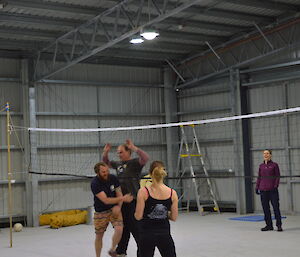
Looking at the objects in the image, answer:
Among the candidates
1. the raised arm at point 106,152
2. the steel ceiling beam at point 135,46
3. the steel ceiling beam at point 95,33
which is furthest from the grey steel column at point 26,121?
the raised arm at point 106,152

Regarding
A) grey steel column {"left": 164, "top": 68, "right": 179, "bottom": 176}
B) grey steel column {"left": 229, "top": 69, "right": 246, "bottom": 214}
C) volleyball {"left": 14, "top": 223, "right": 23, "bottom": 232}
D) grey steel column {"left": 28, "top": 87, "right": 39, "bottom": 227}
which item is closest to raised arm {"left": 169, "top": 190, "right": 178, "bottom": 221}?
volleyball {"left": 14, "top": 223, "right": 23, "bottom": 232}

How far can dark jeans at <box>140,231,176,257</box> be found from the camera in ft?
18.0

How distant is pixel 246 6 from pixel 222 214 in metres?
5.85

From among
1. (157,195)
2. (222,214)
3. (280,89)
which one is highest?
(280,89)

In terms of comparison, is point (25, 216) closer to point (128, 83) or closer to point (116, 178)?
point (128, 83)

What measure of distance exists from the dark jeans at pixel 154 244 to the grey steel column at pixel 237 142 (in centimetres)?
→ 1000

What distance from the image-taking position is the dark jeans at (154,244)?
550cm

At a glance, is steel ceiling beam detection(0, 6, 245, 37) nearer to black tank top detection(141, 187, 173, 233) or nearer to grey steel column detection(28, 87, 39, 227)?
grey steel column detection(28, 87, 39, 227)

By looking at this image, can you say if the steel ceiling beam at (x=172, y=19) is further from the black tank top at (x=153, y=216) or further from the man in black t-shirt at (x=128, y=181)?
the black tank top at (x=153, y=216)

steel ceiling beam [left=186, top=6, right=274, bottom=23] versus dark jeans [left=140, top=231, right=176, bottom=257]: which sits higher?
steel ceiling beam [left=186, top=6, right=274, bottom=23]

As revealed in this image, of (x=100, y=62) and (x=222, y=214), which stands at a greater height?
(x=100, y=62)

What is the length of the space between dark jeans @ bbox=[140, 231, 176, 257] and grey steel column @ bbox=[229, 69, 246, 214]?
32.8 feet

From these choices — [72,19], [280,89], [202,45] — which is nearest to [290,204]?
[280,89]

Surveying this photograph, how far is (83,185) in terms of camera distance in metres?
15.5
